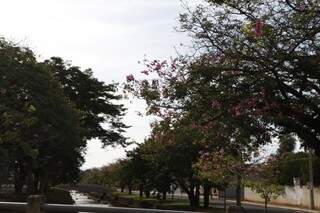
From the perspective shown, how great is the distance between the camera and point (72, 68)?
2473 inches

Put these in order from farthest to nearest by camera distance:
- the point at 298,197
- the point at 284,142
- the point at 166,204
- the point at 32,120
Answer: the point at 298,197, the point at 166,204, the point at 32,120, the point at 284,142

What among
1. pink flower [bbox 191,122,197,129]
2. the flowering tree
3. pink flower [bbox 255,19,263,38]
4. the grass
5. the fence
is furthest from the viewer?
the grass

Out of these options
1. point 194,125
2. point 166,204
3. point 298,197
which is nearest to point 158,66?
point 194,125

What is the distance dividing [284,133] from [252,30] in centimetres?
368

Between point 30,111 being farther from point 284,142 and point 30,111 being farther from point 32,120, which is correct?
point 284,142

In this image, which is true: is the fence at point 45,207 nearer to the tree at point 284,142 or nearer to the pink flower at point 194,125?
the pink flower at point 194,125

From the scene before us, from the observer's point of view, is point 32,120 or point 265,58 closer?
point 265,58

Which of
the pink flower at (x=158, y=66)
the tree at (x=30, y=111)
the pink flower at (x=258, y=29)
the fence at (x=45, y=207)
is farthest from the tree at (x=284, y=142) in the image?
the tree at (x=30, y=111)

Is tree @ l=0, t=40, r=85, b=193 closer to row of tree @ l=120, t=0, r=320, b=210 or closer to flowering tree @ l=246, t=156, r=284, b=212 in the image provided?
flowering tree @ l=246, t=156, r=284, b=212

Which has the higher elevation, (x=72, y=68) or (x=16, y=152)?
(x=72, y=68)

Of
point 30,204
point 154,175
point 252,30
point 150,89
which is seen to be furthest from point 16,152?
point 30,204

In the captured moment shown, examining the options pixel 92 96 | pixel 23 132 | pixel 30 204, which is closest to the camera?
pixel 30 204

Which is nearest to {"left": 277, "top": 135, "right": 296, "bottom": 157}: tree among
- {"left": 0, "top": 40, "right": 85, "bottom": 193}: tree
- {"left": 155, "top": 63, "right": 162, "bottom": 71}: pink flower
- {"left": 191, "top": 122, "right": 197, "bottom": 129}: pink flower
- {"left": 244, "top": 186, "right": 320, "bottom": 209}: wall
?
{"left": 191, "top": 122, "right": 197, "bottom": 129}: pink flower

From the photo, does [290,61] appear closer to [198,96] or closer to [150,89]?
[198,96]
